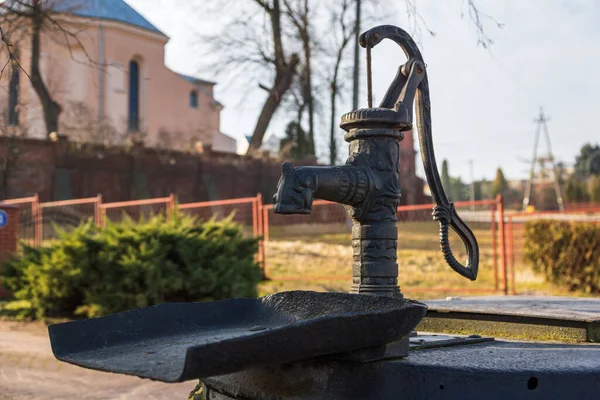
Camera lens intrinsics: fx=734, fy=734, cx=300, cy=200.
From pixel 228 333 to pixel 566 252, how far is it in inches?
367

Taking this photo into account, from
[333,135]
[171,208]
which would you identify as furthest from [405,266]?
[333,135]

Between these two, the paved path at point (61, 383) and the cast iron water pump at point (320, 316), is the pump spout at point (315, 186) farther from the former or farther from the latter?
the paved path at point (61, 383)

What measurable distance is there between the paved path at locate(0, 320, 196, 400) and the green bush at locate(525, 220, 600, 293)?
6.76 metres

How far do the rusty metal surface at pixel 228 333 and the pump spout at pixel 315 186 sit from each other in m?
0.25

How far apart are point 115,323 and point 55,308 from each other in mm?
6911

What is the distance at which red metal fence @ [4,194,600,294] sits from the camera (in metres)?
10.5

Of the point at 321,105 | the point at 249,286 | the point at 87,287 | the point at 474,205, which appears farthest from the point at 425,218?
the point at 321,105

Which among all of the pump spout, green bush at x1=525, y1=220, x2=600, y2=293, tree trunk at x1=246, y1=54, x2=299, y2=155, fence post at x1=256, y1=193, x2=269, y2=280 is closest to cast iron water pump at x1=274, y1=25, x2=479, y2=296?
the pump spout

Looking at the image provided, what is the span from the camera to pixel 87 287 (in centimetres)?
802

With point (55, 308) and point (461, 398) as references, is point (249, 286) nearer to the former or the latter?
point (55, 308)

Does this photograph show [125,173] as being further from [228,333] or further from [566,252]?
[228,333]

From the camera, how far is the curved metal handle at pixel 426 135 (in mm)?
2061

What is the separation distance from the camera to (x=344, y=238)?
17.2m

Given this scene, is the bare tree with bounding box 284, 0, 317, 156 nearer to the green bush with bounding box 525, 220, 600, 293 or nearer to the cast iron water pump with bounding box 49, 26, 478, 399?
the green bush with bounding box 525, 220, 600, 293
